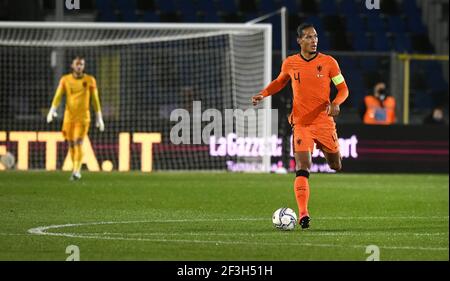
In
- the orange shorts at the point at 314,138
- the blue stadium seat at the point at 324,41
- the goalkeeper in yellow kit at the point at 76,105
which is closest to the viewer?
the orange shorts at the point at 314,138

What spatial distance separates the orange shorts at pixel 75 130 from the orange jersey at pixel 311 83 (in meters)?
9.28

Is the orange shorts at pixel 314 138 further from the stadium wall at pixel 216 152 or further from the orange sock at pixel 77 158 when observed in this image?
the stadium wall at pixel 216 152

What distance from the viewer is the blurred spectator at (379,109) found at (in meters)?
25.7

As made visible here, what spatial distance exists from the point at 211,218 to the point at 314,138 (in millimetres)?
1671

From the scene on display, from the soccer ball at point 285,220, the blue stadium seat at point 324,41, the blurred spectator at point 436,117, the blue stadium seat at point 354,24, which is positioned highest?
the blue stadium seat at point 354,24

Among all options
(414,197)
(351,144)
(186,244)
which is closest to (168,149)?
(351,144)

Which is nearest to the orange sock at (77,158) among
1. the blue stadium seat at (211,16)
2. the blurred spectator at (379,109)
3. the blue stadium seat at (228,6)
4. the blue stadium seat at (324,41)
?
the blurred spectator at (379,109)

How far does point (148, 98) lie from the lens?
2559 centimetres

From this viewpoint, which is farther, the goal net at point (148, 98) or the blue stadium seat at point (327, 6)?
the blue stadium seat at point (327, 6)

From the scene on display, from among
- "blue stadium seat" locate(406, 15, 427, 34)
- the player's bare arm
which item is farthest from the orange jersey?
"blue stadium seat" locate(406, 15, 427, 34)

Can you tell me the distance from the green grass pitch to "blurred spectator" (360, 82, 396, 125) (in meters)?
3.85

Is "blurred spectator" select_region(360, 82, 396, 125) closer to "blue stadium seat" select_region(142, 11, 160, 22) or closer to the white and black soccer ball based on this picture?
"blue stadium seat" select_region(142, 11, 160, 22)

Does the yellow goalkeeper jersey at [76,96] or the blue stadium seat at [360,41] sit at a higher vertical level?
the blue stadium seat at [360,41]

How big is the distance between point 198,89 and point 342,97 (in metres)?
13.6
